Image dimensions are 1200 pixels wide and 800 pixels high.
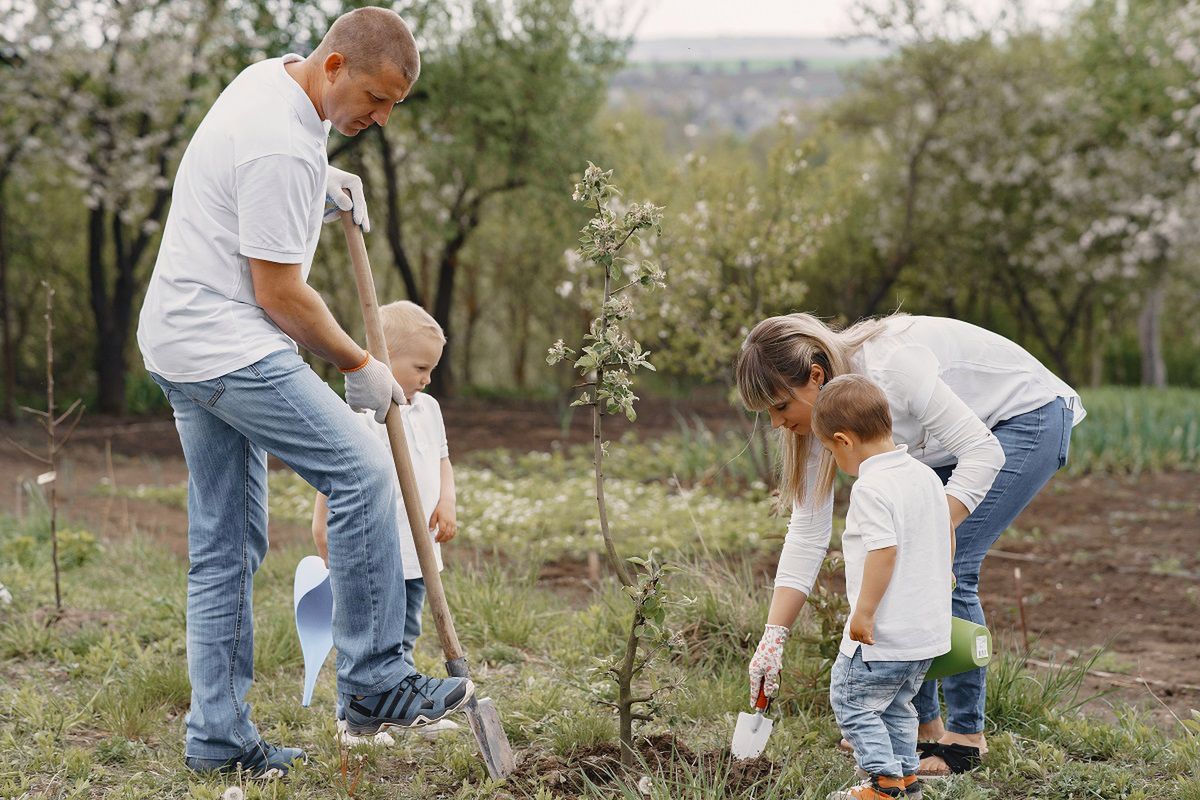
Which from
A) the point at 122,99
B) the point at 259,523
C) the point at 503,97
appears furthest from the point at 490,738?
the point at 122,99

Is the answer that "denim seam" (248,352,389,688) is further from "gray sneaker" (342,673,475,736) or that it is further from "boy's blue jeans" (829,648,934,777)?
"boy's blue jeans" (829,648,934,777)

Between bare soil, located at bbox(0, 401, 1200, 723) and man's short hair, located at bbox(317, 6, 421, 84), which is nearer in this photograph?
man's short hair, located at bbox(317, 6, 421, 84)

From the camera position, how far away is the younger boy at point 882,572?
8.06 ft

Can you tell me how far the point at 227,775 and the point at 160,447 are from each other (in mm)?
8924

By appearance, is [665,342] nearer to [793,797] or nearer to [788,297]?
[788,297]

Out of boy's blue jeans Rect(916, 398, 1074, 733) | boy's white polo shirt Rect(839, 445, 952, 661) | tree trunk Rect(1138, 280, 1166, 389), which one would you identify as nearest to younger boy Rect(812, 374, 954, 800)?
boy's white polo shirt Rect(839, 445, 952, 661)

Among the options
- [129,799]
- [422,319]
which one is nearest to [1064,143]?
[422,319]

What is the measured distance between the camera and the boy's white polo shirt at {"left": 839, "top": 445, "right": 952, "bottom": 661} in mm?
2465

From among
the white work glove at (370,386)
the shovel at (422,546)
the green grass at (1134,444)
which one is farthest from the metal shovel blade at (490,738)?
the green grass at (1134,444)

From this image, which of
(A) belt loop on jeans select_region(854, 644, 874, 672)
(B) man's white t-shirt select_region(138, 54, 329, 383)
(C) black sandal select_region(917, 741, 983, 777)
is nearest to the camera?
(B) man's white t-shirt select_region(138, 54, 329, 383)

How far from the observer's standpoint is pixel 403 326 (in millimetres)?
3051

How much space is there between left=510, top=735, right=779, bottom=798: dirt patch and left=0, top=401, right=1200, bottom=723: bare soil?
130 centimetres

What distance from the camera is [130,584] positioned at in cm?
476

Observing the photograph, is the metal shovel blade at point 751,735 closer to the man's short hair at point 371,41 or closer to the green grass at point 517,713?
the green grass at point 517,713
